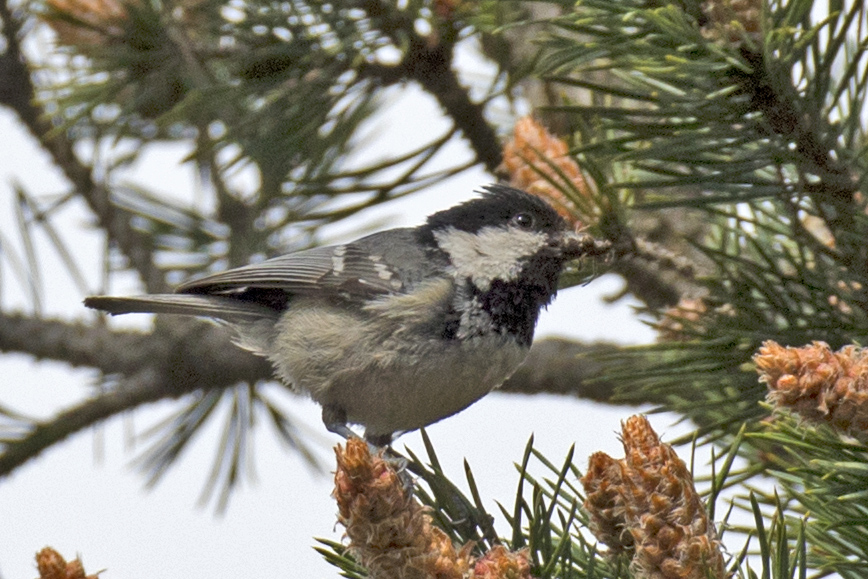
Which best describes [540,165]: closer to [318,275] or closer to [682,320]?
[682,320]

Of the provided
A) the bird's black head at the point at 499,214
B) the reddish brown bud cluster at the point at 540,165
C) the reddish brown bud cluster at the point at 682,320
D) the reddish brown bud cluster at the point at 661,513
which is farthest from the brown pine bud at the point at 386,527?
the bird's black head at the point at 499,214

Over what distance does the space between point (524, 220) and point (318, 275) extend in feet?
1.40

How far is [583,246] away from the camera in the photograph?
57.8 inches

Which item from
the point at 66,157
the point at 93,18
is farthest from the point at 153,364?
the point at 93,18

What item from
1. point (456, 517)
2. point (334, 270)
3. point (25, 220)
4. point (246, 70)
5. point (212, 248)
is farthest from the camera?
point (212, 248)

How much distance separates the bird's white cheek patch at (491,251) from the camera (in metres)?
1.85

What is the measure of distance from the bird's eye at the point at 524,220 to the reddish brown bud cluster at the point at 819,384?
98 cm

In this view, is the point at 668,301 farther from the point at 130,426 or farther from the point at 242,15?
the point at 130,426

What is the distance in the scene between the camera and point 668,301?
1.75 metres

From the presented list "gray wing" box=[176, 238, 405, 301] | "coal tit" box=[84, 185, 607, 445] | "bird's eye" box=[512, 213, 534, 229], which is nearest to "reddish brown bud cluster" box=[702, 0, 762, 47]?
"coal tit" box=[84, 185, 607, 445]

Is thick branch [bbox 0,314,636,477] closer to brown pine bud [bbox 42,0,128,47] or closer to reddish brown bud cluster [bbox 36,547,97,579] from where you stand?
brown pine bud [bbox 42,0,128,47]

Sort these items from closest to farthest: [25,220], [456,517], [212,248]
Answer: [456,517] → [25,220] → [212,248]

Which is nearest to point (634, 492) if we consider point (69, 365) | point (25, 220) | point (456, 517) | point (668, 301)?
point (456, 517)

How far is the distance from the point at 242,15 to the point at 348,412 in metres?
0.75
